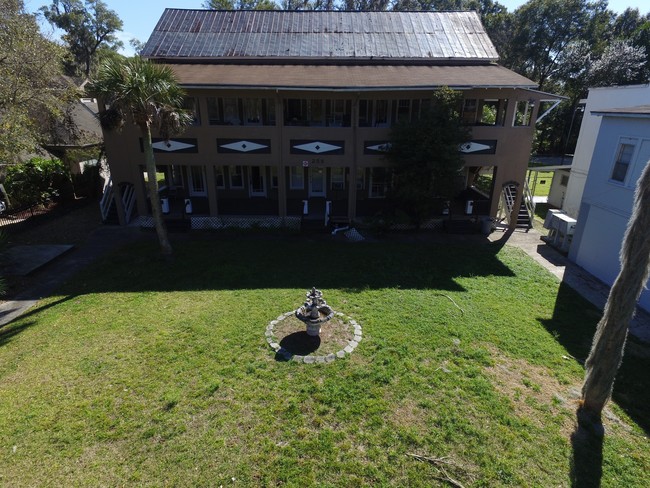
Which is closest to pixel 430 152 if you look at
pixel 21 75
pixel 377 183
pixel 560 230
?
pixel 377 183

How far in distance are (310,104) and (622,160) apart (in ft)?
45.9

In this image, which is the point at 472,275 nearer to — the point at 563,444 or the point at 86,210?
the point at 563,444

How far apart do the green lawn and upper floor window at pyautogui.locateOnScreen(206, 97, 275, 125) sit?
10450 mm

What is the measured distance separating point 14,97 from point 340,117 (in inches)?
556

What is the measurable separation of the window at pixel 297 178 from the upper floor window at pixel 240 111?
2839 millimetres

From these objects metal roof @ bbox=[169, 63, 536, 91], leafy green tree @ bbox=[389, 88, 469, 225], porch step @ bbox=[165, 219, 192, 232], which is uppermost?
metal roof @ bbox=[169, 63, 536, 91]

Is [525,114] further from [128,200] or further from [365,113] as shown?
[128,200]

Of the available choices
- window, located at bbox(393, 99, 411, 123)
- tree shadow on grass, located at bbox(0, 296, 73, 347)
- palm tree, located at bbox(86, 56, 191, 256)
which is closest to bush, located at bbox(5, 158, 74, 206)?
palm tree, located at bbox(86, 56, 191, 256)

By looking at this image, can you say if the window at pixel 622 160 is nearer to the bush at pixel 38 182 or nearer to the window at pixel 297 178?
the window at pixel 297 178

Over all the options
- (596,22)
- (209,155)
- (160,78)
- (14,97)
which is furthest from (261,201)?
(596,22)

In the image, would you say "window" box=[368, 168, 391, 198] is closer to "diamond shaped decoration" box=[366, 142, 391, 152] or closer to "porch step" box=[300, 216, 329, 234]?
"diamond shaped decoration" box=[366, 142, 391, 152]

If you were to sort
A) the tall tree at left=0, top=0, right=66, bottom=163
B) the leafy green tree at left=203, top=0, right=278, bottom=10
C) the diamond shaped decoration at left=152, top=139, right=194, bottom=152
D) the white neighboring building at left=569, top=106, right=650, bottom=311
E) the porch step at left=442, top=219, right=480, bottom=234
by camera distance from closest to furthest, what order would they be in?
the white neighboring building at left=569, top=106, right=650, bottom=311 → the tall tree at left=0, top=0, right=66, bottom=163 → the diamond shaped decoration at left=152, top=139, right=194, bottom=152 → the porch step at left=442, top=219, right=480, bottom=234 → the leafy green tree at left=203, top=0, right=278, bottom=10

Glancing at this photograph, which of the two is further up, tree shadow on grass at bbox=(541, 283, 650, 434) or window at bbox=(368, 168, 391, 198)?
window at bbox=(368, 168, 391, 198)

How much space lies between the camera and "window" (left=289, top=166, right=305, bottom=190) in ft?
68.5
